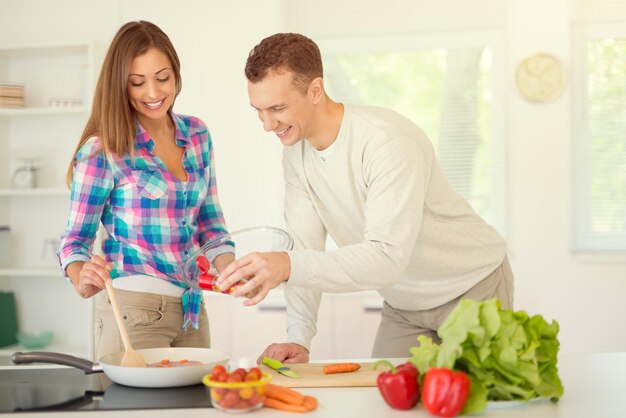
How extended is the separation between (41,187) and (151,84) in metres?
3.25

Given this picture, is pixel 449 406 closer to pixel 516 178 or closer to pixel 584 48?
pixel 516 178

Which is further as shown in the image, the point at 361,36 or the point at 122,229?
the point at 361,36

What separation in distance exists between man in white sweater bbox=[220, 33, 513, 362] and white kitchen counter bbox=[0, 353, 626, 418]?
286 mm

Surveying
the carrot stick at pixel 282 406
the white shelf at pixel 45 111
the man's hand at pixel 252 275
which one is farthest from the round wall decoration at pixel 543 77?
the carrot stick at pixel 282 406

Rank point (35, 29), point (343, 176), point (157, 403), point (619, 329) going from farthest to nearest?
point (35, 29) < point (619, 329) < point (343, 176) < point (157, 403)

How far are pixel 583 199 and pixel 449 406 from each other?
348cm

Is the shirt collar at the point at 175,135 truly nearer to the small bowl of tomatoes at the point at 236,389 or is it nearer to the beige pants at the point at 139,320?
the beige pants at the point at 139,320

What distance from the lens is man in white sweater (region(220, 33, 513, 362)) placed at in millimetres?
1907

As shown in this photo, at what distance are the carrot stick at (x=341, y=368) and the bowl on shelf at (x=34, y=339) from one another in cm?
353

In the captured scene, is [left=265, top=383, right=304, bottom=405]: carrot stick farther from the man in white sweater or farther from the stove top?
the man in white sweater

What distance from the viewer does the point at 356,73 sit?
193 inches

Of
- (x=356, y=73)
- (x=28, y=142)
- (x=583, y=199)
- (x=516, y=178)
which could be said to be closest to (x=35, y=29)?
(x=28, y=142)

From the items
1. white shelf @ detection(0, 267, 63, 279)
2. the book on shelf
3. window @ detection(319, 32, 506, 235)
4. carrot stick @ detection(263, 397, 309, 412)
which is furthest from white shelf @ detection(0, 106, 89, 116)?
carrot stick @ detection(263, 397, 309, 412)

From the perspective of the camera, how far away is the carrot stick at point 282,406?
1563mm
